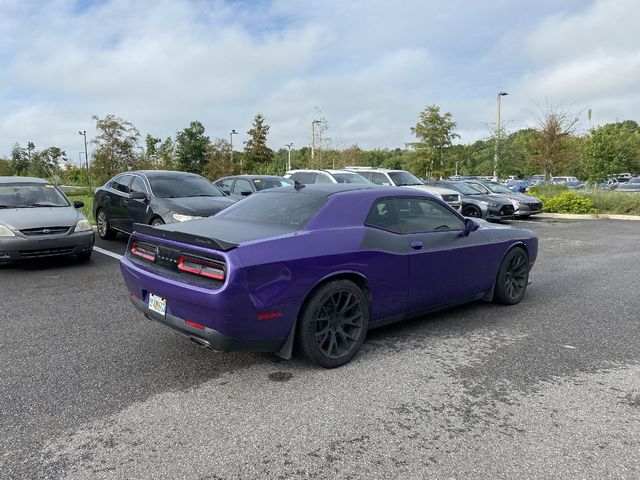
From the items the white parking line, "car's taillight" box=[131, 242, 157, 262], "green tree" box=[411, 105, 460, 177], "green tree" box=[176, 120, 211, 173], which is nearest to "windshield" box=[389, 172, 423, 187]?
the white parking line

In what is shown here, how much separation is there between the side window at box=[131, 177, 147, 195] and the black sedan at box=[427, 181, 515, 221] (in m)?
10.3

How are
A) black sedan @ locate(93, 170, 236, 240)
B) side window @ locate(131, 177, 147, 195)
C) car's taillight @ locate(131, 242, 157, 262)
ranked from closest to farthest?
car's taillight @ locate(131, 242, 157, 262)
black sedan @ locate(93, 170, 236, 240)
side window @ locate(131, 177, 147, 195)

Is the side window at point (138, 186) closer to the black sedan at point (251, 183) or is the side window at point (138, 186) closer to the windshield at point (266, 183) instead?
the black sedan at point (251, 183)

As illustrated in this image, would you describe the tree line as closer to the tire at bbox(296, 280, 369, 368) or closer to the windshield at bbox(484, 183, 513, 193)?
the windshield at bbox(484, 183, 513, 193)

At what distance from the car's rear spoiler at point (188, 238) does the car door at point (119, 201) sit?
5.96 metres

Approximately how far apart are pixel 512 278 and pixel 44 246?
6578 millimetres

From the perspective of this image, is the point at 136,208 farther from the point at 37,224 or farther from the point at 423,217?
the point at 423,217

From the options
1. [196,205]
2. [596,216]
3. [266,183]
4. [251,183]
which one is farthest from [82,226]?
[596,216]

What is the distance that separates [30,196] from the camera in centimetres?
869

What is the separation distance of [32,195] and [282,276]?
7.12m

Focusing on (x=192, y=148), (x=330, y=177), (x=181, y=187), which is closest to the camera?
(x=181, y=187)

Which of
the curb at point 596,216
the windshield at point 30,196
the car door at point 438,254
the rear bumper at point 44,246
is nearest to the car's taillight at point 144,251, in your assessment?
the car door at point 438,254

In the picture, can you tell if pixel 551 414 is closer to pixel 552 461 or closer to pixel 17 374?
pixel 552 461

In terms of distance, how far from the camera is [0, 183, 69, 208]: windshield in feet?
27.6
